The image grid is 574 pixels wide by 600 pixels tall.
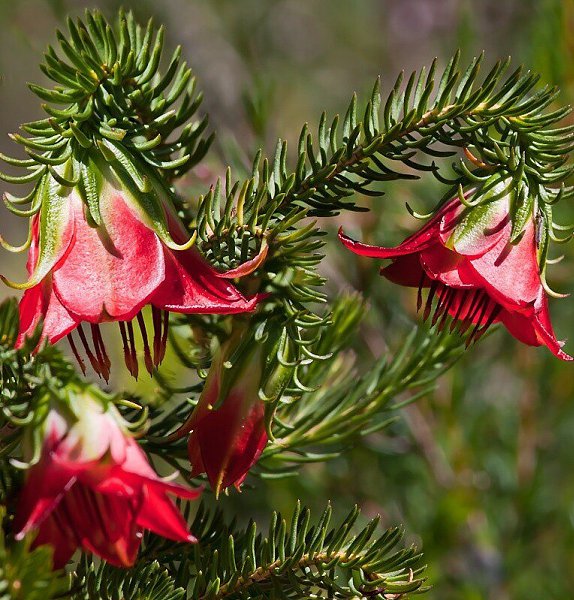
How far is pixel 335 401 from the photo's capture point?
66 centimetres

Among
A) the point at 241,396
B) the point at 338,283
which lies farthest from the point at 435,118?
the point at 338,283

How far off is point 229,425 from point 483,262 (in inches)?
6.2

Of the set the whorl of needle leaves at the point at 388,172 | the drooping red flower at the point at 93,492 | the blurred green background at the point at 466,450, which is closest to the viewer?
the drooping red flower at the point at 93,492

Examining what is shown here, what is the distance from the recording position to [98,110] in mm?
474

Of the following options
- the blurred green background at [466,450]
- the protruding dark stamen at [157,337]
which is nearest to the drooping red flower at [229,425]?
the protruding dark stamen at [157,337]

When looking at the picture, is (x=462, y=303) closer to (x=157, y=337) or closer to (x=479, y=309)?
Result: (x=479, y=309)

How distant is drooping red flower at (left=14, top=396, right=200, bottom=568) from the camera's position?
1.24 ft

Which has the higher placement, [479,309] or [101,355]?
[479,309]

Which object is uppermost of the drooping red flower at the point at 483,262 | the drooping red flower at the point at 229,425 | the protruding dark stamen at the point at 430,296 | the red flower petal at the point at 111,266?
the drooping red flower at the point at 483,262

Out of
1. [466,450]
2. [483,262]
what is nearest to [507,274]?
[483,262]

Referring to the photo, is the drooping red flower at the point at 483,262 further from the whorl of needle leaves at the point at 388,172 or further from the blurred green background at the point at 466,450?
the blurred green background at the point at 466,450

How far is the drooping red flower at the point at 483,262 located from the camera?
471 millimetres

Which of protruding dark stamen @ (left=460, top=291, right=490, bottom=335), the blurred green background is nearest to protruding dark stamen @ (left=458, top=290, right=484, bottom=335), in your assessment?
protruding dark stamen @ (left=460, top=291, right=490, bottom=335)

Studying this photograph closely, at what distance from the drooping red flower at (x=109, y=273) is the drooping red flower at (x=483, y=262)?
82 mm
